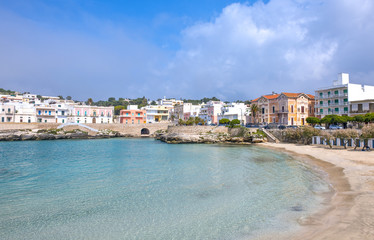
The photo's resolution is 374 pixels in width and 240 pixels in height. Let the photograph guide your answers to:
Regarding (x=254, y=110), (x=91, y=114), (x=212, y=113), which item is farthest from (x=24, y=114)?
(x=254, y=110)

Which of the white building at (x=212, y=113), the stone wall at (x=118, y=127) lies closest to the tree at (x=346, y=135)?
the white building at (x=212, y=113)

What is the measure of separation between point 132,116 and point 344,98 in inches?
2844

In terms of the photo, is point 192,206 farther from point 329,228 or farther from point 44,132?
point 44,132

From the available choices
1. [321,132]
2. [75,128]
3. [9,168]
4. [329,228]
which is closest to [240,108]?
[321,132]

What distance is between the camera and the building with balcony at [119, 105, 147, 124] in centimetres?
9756

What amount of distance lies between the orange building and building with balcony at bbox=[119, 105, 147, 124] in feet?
164

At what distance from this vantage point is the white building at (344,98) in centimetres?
5462

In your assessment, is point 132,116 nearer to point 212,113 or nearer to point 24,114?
point 212,113

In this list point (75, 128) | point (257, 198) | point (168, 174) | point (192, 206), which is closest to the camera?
point (192, 206)

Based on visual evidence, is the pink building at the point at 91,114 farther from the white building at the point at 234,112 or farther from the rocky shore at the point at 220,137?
the white building at the point at 234,112

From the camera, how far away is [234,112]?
82062mm

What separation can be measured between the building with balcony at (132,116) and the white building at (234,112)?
33.4m

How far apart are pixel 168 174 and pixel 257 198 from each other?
10.4 meters

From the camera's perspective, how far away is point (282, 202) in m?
15.1
